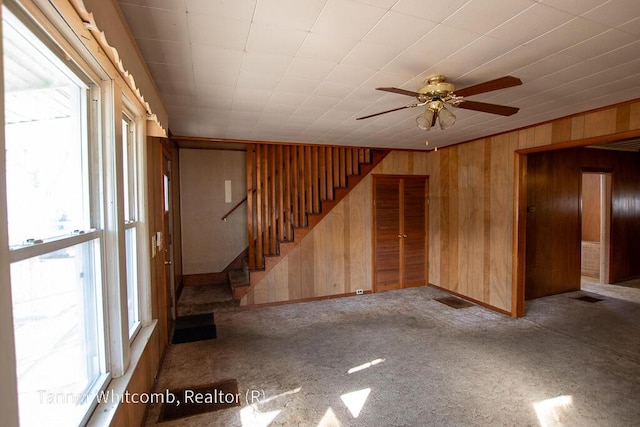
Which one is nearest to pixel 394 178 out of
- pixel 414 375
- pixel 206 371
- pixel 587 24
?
pixel 414 375

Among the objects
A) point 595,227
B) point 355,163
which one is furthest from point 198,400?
point 595,227

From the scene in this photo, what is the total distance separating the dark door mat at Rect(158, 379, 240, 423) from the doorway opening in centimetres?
615

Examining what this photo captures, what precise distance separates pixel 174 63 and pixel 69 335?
172cm

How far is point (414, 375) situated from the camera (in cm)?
266

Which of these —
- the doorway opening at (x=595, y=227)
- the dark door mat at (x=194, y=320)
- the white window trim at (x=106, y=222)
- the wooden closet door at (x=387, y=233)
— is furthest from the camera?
the doorway opening at (x=595, y=227)

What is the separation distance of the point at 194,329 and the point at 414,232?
3.85m

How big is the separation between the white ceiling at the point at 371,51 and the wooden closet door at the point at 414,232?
7.60 ft

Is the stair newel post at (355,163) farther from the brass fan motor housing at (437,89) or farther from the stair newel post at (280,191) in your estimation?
the brass fan motor housing at (437,89)

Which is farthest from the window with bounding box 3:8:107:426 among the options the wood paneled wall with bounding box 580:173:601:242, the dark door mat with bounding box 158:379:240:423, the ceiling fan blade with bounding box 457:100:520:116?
the wood paneled wall with bounding box 580:173:601:242

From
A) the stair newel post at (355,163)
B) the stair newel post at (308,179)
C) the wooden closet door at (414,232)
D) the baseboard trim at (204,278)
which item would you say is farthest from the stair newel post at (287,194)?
the wooden closet door at (414,232)

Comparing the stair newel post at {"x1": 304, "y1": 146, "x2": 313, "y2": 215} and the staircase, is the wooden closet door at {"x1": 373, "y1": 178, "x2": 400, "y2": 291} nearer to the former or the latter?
the staircase

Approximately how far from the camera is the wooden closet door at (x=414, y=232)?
17.7 feet

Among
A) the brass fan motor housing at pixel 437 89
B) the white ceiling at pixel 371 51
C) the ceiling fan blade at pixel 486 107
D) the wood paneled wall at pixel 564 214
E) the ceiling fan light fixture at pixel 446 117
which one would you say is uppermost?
the white ceiling at pixel 371 51

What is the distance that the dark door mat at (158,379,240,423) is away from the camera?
7.25 ft
